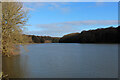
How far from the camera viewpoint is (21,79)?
6.10 meters

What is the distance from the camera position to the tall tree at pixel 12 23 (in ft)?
32.3

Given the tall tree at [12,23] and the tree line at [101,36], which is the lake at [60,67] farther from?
the tree line at [101,36]

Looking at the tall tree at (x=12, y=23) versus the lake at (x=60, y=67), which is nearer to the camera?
the lake at (x=60, y=67)

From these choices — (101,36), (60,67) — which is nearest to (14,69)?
(60,67)

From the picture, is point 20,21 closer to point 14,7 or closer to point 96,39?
point 14,7

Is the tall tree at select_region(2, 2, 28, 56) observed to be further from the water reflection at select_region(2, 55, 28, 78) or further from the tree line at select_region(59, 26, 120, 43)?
the tree line at select_region(59, 26, 120, 43)

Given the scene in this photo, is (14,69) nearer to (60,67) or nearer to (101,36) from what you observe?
(60,67)

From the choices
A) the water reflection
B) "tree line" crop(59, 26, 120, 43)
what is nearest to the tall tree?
Answer: the water reflection

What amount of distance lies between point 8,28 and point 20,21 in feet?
6.74

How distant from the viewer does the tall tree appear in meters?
9.83

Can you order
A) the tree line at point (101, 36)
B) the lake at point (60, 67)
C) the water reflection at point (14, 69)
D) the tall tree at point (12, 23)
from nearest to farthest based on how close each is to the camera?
the water reflection at point (14, 69) → the lake at point (60, 67) → the tall tree at point (12, 23) → the tree line at point (101, 36)

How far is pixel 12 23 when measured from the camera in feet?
33.7

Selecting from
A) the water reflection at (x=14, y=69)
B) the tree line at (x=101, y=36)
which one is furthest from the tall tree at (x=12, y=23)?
the tree line at (x=101, y=36)

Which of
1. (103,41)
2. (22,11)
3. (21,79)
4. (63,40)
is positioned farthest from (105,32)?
(21,79)
